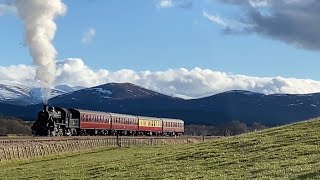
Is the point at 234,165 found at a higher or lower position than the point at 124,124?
lower

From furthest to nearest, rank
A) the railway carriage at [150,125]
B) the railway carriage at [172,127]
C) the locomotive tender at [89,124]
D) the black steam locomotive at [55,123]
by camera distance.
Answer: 1. the railway carriage at [172,127]
2. the railway carriage at [150,125]
3. the locomotive tender at [89,124]
4. the black steam locomotive at [55,123]

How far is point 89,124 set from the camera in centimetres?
8975

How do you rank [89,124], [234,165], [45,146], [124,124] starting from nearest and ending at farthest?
1. [234,165]
2. [45,146]
3. [89,124]
4. [124,124]

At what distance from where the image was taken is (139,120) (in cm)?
11044

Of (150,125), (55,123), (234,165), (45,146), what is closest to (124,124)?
(150,125)

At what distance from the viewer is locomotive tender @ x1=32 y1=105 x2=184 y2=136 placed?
261 feet

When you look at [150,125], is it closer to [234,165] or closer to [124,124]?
[124,124]

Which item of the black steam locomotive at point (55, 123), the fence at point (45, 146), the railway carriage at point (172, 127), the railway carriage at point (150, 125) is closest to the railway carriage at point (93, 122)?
the black steam locomotive at point (55, 123)

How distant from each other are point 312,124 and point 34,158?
2474 cm

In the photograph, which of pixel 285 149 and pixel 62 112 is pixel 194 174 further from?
pixel 62 112

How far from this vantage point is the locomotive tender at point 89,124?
79625 millimetres

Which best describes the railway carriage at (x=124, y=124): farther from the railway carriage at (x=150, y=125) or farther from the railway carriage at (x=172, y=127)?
the railway carriage at (x=172, y=127)

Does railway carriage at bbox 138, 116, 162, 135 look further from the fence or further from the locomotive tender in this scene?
the fence

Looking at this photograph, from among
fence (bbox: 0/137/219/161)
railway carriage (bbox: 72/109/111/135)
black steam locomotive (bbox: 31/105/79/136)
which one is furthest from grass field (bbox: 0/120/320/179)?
railway carriage (bbox: 72/109/111/135)
